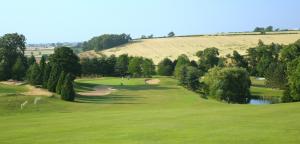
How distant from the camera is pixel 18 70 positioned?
266 ft

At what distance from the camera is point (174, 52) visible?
174750 millimetres

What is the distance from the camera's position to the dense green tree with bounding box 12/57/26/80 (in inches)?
3182

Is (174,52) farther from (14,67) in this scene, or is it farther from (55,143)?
(55,143)

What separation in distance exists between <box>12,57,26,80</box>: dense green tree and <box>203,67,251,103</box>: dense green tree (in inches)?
1322

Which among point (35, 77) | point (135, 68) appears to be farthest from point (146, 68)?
point (35, 77)

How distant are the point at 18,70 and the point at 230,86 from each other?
37281mm

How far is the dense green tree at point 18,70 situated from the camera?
265ft

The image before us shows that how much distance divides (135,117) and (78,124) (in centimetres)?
506

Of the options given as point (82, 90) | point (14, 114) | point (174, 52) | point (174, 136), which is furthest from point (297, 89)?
point (174, 52)

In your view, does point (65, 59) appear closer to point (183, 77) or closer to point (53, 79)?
point (53, 79)

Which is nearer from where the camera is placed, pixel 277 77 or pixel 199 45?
pixel 277 77

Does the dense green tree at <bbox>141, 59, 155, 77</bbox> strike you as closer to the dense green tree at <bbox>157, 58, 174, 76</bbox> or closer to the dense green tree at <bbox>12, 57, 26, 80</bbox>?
the dense green tree at <bbox>157, 58, 174, 76</bbox>

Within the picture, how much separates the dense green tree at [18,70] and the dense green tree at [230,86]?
33.6 meters

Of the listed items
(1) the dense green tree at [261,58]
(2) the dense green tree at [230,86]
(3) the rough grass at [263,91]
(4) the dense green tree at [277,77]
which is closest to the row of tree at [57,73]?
(2) the dense green tree at [230,86]
